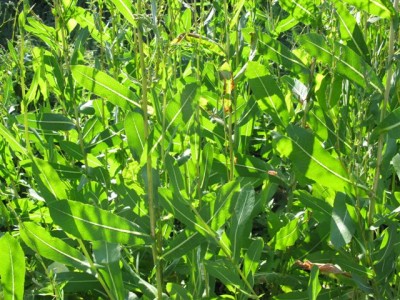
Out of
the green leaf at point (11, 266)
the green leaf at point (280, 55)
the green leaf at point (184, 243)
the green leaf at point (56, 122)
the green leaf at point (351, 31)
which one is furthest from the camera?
the green leaf at point (56, 122)

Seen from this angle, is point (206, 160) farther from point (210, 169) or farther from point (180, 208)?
point (180, 208)

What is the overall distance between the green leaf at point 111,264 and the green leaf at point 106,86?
0.95ft

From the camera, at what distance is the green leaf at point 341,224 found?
4.81 ft

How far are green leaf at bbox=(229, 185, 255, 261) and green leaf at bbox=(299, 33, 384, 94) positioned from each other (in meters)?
0.34

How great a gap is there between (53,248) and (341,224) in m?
0.59

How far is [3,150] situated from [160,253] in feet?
2.88

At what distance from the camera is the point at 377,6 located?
4.71 ft

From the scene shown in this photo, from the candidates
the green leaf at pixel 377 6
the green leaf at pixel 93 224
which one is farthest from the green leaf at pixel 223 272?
the green leaf at pixel 377 6

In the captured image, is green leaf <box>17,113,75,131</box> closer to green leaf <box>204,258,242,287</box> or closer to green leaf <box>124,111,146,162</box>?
green leaf <box>124,111,146,162</box>

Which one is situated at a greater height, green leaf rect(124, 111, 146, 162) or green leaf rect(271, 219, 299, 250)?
green leaf rect(124, 111, 146, 162)

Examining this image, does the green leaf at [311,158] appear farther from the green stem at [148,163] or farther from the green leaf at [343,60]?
the green stem at [148,163]

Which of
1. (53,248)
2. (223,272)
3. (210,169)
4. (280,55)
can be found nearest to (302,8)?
(280,55)

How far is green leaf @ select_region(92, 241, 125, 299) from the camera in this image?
1.31 meters

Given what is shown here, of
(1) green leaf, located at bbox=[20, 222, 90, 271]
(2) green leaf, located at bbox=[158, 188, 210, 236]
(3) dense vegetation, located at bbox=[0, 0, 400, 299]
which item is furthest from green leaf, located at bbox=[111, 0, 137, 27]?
(1) green leaf, located at bbox=[20, 222, 90, 271]
